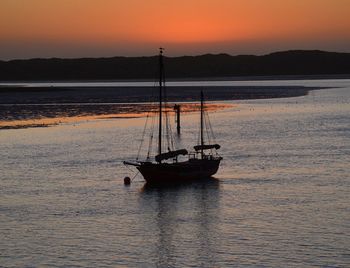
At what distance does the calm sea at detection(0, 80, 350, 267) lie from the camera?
26.9 m

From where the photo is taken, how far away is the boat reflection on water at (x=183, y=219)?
2725 centimetres

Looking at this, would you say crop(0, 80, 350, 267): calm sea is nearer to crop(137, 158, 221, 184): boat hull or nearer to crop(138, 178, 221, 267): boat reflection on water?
crop(138, 178, 221, 267): boat reflection on water

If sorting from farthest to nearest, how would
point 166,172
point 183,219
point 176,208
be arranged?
point 166,172, point 176,208, point 183,219

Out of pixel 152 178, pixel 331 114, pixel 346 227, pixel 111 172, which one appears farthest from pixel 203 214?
pixel 331 114

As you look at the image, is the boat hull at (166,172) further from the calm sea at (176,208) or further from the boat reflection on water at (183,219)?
the calm sea at (176,208)

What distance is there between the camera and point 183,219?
3312 centimetres

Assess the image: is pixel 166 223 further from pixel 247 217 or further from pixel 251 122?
pixel 251 122

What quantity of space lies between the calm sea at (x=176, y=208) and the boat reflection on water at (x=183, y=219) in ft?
0.16

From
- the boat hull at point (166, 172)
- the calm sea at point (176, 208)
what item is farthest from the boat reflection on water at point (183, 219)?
the boat hull at point (166, 172)

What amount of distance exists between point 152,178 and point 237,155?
1198 centimetres

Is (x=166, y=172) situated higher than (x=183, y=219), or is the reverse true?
(x=166, y=172)

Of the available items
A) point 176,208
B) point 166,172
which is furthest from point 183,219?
point 166,172

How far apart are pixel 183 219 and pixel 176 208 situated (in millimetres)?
2655

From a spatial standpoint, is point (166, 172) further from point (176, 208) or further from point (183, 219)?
point (183, 219)
